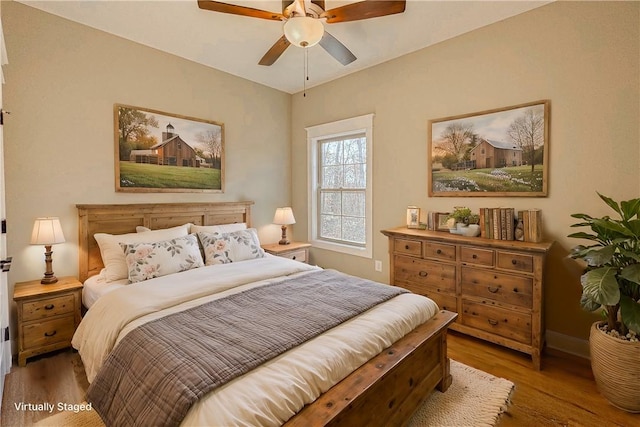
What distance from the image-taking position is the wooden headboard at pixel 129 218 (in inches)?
109

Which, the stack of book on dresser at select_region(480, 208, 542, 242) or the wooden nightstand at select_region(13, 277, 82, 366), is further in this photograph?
the stack of book on dresser at select_region(480, 208, 542, 242)

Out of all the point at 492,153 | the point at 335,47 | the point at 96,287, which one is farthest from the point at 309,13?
the point at 96,287

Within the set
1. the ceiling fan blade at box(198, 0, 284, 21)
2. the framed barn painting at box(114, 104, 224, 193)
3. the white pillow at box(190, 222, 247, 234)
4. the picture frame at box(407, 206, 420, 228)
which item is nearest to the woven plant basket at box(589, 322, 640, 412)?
the picture frame at box(407, 206, 420, 228)

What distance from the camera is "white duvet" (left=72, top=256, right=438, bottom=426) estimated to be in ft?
3.62

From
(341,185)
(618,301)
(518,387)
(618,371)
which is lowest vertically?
(518,387)

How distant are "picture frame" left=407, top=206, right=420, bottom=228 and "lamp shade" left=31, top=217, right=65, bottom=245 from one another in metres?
3.13

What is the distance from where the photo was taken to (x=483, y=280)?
249 cm

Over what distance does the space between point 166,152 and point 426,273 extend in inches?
115

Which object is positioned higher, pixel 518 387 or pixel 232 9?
pixel 232 9

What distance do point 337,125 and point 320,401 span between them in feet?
10.9

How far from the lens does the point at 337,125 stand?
155 inches

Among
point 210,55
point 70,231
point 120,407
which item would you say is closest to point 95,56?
point 210,55

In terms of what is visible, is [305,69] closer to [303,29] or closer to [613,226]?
[303,29]

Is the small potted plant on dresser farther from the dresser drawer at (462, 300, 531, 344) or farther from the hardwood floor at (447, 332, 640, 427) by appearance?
the dresser drawer at (462, 300, 531, 344)
